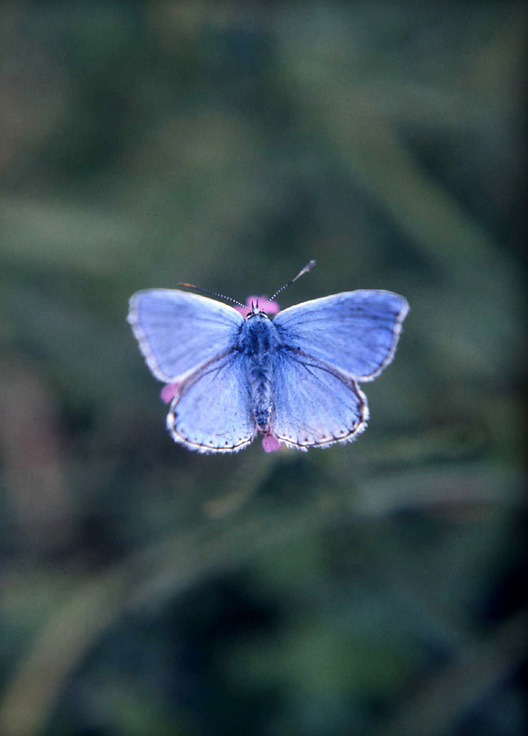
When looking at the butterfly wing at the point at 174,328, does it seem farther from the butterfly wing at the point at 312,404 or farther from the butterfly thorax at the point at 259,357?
the butterfly wing at the point at 312,404

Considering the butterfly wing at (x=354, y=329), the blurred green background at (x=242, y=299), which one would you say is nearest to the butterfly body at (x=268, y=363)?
the butterfly wing at (x=354, y=329)

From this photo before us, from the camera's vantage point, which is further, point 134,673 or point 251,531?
point 134,673

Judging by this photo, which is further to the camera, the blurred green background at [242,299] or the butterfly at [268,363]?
the blurred green background at [242,299]

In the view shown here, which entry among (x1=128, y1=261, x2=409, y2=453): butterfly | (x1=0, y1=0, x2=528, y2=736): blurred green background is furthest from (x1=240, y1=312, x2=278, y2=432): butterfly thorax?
(x1=0, y1=0, x2=528, y2=736): blurred green background

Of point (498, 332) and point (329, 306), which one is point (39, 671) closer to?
point (329, 306)

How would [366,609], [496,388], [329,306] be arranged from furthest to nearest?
[496,388] < [366,609] < [329,306]

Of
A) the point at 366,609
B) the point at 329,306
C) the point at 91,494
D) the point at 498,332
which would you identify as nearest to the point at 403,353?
the point at 498,332
